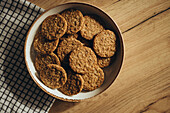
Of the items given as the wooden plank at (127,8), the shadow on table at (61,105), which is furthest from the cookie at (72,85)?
the wooden plank at (127,8)

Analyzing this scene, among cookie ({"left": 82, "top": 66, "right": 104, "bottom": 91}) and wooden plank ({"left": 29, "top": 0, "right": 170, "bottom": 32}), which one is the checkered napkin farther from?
cookie ({"left": 82, "top": 66, "right": 104, "bottom": 91})

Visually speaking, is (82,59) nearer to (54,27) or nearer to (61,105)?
(54,27)

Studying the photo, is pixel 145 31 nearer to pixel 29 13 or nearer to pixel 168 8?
pixel 168 8

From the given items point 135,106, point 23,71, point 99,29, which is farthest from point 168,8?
point 23,71

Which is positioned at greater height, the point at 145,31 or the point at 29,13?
the point at 29,13

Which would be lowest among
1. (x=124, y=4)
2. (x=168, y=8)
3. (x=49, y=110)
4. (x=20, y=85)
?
(x=49, y=110)
